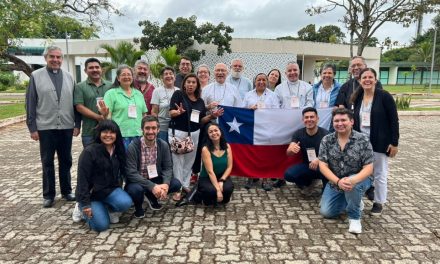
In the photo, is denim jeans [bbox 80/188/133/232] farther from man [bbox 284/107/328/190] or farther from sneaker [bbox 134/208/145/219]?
man [bbox 284/107/328/190]

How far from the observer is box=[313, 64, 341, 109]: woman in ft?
17.9

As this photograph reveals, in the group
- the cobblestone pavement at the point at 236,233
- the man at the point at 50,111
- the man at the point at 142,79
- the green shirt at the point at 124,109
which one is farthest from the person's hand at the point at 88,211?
the man at the point at 142,79

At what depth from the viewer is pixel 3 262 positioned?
Result: 134 inches

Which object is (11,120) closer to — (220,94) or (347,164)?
(220,94)

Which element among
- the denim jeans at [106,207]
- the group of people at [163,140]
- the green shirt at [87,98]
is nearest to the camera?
the denim jeans at [106,207]

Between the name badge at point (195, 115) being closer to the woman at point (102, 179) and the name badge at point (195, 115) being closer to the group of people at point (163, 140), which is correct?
the group of people at point (163, 140)

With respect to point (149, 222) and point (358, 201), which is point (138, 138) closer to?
point (149, 222)

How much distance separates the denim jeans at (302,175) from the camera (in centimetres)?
508

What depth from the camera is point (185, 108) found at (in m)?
4.90

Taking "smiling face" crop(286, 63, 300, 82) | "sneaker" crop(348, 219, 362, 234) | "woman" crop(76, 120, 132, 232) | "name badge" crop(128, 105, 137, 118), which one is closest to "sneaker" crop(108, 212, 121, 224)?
"woman" crop(76, 120, 132, 232)

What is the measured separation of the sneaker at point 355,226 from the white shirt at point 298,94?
2.16m

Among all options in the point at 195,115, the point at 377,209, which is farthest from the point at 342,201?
the point at 195,115

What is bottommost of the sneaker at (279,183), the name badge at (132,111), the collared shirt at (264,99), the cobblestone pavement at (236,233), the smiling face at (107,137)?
the cobblestone pavement at (236,233)

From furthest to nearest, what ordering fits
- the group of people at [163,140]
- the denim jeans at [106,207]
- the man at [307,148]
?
the man at [307,148] < the group of people at [163,140] < the denim jeans at [106,207]
